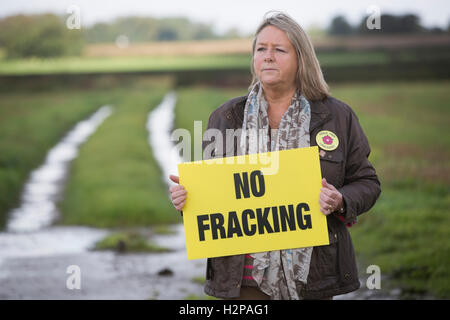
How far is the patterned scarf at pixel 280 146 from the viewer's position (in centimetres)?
341

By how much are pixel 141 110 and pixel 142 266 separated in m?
27.5

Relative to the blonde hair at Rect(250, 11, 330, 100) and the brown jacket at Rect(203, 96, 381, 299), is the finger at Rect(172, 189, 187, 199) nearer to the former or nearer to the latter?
the brown jacket at Rect(203, 96, 381, 299)

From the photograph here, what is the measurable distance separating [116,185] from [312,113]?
11.6m

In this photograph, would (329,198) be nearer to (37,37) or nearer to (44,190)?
(44,190)

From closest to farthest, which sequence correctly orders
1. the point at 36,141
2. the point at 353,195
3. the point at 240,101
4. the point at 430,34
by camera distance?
the point at 353,195, the point at 240,101, the point at 36,141, the point at 430,34

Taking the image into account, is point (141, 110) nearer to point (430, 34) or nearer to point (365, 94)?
point (365, 94)

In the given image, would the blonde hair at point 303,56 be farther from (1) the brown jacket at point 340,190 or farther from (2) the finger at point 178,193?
(2) the finger at point 178,193

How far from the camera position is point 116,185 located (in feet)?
48.5

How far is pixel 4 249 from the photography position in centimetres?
965

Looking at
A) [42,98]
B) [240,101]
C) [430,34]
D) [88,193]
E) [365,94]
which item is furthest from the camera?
[42,98]

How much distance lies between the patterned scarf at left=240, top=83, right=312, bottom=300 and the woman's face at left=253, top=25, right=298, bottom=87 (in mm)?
148

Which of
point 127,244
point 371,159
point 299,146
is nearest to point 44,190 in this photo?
point 127,244

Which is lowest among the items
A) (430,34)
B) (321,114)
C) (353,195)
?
(353,195)
